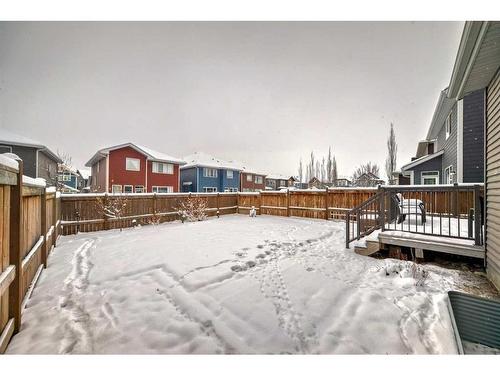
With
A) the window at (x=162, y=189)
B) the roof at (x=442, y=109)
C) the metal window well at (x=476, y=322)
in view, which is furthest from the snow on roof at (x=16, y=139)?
the roof at (x=442, y=109)

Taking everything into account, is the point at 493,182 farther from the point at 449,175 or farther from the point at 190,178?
the point at 190,178

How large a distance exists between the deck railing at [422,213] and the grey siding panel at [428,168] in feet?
16.7

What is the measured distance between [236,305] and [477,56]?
4926mm

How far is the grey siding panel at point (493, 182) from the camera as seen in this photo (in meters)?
3.11

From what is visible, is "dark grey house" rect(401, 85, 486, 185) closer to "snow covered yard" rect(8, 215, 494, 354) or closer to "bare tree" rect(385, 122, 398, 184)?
"snow covered yard" rect(8, 215, 494, 354)

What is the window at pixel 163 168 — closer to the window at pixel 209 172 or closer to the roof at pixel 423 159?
the window at pixel 209 172

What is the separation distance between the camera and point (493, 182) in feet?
11.0

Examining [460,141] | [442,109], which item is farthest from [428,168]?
[460,141]

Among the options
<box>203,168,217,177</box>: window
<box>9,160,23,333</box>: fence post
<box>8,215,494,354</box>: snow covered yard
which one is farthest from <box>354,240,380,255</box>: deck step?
<box>203,168,217,177</box>: window
